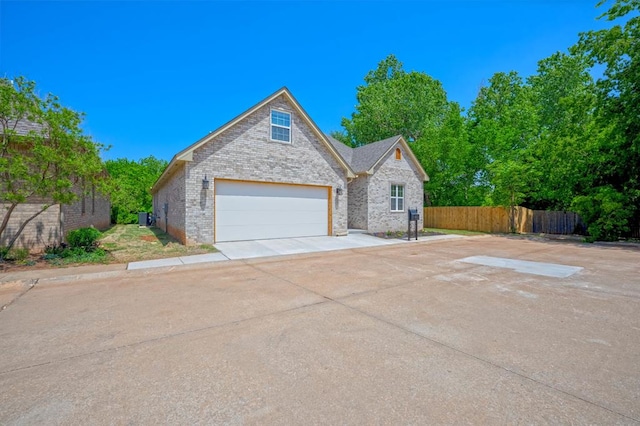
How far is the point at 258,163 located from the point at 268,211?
2.13 meters

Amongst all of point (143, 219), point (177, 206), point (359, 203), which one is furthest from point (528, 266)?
point (143, 219)

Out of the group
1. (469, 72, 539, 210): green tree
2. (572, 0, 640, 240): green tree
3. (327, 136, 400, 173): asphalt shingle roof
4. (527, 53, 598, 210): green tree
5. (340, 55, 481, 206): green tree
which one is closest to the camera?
(572, 0, 640, 240): green tree

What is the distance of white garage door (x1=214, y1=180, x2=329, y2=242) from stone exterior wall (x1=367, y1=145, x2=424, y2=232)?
3958 millimetres

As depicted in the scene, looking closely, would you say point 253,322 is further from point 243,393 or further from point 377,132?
point 377,132

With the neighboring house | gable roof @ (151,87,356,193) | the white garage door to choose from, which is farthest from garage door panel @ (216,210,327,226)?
the neighboring house

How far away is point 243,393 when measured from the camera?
264 centimetres

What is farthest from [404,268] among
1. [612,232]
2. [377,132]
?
[377,132]

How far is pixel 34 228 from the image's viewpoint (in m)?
9.71

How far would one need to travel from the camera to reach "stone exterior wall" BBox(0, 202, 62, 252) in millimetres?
9367

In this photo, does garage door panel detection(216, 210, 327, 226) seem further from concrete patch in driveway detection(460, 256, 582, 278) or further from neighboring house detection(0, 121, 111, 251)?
concrete patch in driveway detection(460, 256, 582, 278)

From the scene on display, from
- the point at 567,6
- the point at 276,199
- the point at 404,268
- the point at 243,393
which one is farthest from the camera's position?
the point at 276,199

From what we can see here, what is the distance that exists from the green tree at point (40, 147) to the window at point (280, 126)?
268 inches

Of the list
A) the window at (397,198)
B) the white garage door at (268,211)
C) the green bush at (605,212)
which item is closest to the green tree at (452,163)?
the window at (397,198)

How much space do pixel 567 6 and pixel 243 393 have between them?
16.1m
